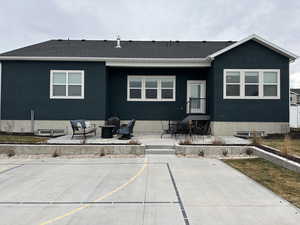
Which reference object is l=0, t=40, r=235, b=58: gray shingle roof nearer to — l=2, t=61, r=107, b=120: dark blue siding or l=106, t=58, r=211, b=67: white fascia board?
l=106, t=58, r=211, b=67: white fascia board

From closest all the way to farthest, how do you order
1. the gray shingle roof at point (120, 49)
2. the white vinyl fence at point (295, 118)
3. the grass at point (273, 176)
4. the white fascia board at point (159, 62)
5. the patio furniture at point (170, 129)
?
the grass at point (273, 176)
the patio furniture at point (170, 129)
the white fascia board at point (159, 62)
the gray shingle roof at point (120, 49)
the white vinyl fence at point (295, 118)

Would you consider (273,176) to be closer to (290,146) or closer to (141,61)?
(290,146)

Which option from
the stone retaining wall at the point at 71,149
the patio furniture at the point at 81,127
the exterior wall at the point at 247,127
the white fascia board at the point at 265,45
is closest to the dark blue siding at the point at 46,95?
the patio furniture at the point at 81,127

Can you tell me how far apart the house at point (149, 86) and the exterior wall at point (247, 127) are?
5 cm

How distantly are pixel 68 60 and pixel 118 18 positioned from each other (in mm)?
6777

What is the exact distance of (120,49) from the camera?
14.9 meters

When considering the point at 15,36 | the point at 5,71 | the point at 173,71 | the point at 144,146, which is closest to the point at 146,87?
the point at 173,71

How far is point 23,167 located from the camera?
22.9 feet

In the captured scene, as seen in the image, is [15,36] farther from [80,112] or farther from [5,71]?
[80,112]

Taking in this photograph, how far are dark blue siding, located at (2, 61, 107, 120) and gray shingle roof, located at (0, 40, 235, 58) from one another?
0.67 metres

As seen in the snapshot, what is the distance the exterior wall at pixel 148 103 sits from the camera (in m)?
14.2

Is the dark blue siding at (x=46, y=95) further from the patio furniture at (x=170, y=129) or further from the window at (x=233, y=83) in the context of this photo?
the window at (x=233, y=83)

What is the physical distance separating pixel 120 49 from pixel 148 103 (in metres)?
3.98

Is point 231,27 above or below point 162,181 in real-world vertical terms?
above
